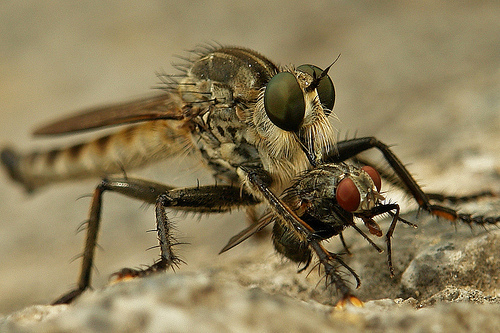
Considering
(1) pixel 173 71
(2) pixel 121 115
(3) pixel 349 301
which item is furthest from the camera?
(1) pixel 173 71

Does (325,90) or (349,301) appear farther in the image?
(325,90)

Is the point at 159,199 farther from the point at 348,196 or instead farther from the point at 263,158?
the point at 348,196

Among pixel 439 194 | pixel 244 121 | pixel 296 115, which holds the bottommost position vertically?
pixel 439 194

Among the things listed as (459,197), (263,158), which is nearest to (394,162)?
(459,197)

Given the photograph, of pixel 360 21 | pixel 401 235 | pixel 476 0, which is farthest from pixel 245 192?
pixel 476 0

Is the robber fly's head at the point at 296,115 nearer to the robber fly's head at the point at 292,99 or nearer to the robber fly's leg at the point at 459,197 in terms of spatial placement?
the robber fly's head at the point at 292,99

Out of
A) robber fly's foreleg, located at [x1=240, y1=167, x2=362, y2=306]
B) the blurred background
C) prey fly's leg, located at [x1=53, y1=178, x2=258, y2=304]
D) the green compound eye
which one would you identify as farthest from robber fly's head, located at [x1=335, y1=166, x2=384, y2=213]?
the blurred background

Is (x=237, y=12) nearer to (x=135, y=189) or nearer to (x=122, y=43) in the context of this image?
(x=122, y=43)

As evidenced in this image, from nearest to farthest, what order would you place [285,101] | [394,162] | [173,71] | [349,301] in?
1. [349,301]
2. [285,101]
3. [394,162]
4. [173,71]
